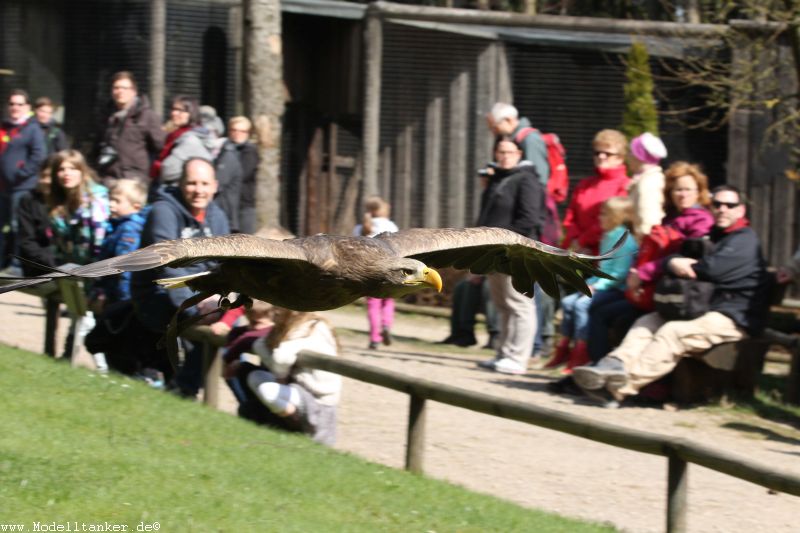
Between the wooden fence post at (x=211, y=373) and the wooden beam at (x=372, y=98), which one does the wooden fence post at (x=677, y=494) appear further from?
the wooden beam at (x=372, y=98)

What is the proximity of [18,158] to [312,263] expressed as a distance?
839 centimetres

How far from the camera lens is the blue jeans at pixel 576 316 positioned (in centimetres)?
1030

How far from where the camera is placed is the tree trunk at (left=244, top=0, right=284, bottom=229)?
13078 mm

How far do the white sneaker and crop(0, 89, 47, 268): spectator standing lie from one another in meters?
5.69

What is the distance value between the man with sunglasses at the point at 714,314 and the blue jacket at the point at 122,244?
332cm

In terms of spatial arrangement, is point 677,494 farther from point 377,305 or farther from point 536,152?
point 377,305

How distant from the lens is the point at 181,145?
34.3 feet

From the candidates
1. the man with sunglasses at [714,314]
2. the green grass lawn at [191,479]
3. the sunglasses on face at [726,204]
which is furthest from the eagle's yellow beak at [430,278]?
the sunglasses on face at [726,204]

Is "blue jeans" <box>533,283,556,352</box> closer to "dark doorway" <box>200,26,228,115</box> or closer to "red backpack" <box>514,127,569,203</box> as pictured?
"red backpack" <box>514,127,569,203</box>

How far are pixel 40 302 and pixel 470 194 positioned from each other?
15.4 feet

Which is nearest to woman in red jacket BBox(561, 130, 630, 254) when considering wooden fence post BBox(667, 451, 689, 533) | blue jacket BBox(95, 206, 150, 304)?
blue jacket BBox(95, 206, 150, 304)

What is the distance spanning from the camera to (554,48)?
45.7 ft

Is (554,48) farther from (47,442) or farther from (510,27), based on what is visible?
(47,442)

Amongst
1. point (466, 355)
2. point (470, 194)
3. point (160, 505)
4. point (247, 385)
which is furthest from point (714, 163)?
point (160, 505)
